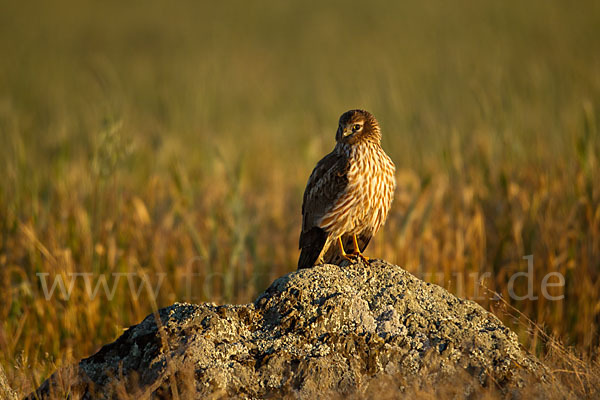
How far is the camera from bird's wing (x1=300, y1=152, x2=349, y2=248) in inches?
169

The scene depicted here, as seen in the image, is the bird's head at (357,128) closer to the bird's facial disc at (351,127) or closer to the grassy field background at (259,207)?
the bird's facial disc at (351,127)

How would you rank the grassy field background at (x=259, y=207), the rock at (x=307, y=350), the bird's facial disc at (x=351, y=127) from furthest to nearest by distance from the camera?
the grassy field background at (x=259, y=207), the bird's facial disc at (x=351, y=127), the rock at (x=307, y=350)

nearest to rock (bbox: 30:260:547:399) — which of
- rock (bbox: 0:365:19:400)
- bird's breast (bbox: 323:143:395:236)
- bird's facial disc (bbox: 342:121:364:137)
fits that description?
rock (bbox: 0:365:19:400)

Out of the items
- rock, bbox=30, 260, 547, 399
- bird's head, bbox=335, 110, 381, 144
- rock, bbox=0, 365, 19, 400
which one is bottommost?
rock, bbox=0, 365, 19, 400

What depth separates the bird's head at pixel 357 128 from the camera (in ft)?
14.4

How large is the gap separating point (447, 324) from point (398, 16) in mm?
20666

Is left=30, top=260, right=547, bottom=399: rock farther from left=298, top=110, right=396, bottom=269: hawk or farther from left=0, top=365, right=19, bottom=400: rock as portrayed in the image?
left=298, top=110, right=396, bottom=269: hawk

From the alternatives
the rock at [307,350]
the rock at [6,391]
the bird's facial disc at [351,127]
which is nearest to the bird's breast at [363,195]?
the bird's facial disc at [351,127]

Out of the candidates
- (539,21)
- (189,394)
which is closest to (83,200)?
(189,394)

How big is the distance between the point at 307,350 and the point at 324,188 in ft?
5.24

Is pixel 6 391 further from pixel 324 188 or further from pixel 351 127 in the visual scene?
pixel 351 127

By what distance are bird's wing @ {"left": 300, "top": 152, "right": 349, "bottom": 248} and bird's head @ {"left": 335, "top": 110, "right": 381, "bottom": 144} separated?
14 cm

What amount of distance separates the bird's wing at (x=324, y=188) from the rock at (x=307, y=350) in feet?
3.62

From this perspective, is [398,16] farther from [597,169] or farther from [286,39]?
[597,169]
